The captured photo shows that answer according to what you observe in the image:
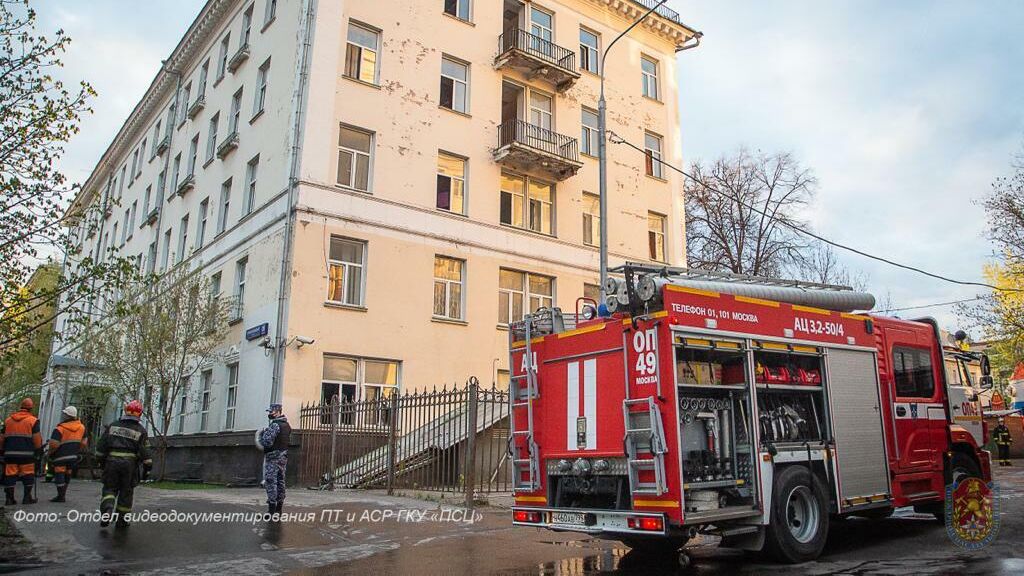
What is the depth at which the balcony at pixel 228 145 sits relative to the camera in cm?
2452

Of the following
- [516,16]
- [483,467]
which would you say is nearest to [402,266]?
[483,467]

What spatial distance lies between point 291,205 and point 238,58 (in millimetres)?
8753

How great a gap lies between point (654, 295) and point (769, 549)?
309 centimetres

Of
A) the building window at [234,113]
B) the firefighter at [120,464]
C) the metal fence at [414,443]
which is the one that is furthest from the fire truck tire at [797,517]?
the building window at [234,113]

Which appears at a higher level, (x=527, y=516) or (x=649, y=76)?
(x=649, y=76)

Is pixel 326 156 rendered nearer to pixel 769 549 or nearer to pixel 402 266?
pixel 402 266

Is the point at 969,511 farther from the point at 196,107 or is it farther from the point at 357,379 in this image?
the point at 196,107

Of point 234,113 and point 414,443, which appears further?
point 234,113

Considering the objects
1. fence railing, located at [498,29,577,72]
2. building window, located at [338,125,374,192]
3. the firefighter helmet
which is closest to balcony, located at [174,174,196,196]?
building window, located at [338,125,374,192]

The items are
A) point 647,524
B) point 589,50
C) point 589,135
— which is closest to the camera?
point 647,524

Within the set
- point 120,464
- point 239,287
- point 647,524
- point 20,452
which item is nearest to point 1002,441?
point 647,524

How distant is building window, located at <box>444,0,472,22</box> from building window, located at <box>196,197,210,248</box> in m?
11.0

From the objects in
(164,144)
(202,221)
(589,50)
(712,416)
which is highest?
(589,50)

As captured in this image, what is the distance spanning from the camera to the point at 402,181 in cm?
2189
